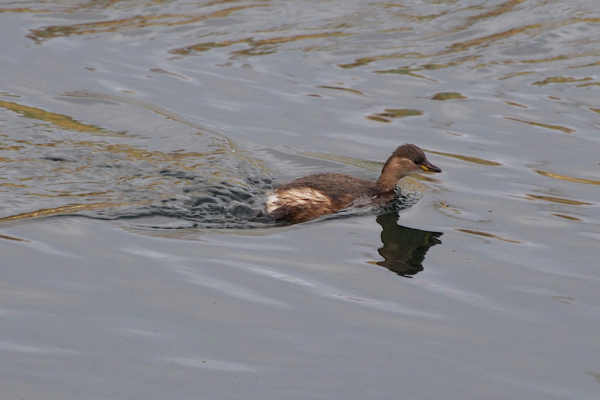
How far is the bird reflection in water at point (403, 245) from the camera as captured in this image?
6840mm

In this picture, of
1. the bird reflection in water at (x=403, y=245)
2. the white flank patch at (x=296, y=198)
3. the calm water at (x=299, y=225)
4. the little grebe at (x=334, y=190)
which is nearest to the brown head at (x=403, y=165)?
the little grebe at (x=334, y=190)

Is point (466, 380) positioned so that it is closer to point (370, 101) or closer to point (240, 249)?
point (240, 249)

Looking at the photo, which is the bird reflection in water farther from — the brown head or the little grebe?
the brown head

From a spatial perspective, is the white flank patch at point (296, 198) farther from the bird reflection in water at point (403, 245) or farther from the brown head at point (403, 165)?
the brown head at point (403, 165)

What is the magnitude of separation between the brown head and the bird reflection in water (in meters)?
0.68

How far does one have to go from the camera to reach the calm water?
511cm

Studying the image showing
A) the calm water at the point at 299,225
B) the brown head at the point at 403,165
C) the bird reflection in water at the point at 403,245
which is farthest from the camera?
the brown head at the point at 403,165

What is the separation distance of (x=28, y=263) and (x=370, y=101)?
6.27m

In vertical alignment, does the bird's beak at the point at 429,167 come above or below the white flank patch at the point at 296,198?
above

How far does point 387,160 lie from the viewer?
902 cm

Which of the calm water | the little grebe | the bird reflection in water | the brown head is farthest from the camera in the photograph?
the brown head


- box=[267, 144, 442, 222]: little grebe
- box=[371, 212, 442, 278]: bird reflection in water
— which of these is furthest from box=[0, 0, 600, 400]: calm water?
box=[267, 144, 442, 222]: little grebe

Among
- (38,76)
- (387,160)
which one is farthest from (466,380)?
(38,76)

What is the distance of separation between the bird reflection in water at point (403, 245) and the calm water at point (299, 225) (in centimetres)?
3
